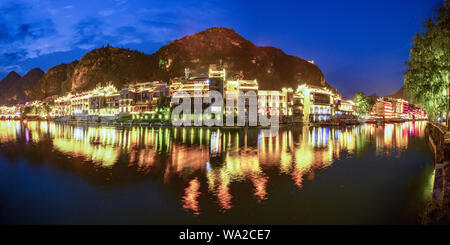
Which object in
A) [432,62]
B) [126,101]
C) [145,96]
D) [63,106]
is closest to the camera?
[432,62]

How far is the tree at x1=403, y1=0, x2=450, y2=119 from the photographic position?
19938 mm

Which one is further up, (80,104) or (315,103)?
(80,104)

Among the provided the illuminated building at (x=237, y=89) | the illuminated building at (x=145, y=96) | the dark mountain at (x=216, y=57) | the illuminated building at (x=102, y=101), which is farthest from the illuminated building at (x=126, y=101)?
the illuminated building at (x=237, y=89)

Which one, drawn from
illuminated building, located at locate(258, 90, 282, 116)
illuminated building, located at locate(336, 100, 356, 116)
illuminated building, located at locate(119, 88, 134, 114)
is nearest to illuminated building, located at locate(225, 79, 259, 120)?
illuminated building, located at locate(258, 90, 282, 116)

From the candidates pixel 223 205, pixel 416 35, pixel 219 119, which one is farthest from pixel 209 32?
pixel 223 205

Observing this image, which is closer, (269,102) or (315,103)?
(269,102)

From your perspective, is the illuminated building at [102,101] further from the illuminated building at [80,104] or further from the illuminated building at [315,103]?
the illuminated building at [315,103]

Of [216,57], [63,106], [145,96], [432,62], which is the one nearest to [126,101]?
[145,96]

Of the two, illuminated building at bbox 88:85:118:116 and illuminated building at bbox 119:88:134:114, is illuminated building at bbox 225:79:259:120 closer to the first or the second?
illuminated building at bbox 119:88:134:114

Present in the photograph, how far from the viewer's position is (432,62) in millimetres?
22719

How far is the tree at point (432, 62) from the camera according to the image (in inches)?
785

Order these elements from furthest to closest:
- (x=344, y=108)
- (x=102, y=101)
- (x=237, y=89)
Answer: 1. (x=344, y=108)
2. (x=102, y=101)
3. (x=237, y=89)

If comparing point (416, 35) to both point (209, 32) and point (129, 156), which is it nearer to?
point (129, 156)

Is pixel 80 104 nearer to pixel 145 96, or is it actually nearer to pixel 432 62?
pixel 145 96
